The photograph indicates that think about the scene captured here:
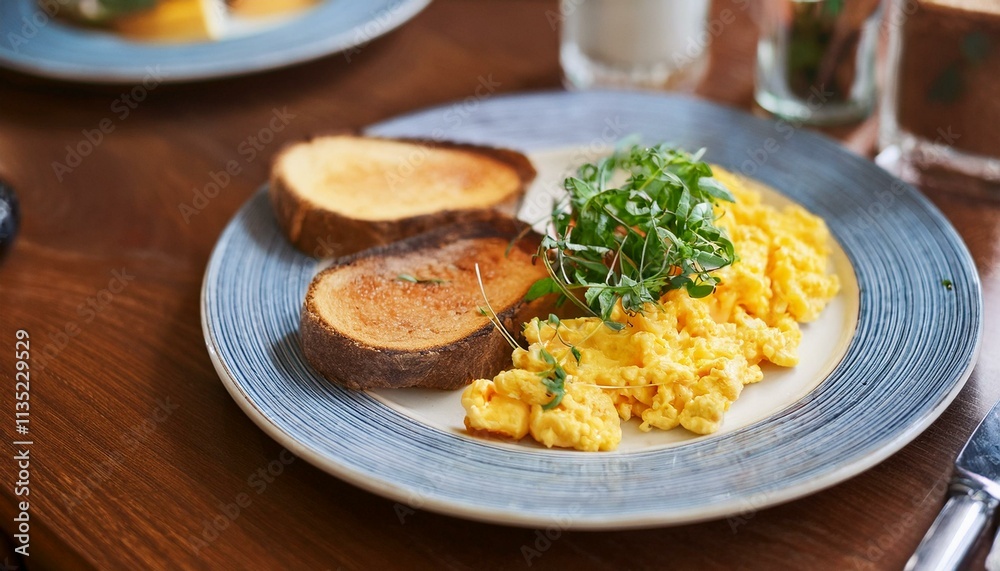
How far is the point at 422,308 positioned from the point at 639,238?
0.48 m

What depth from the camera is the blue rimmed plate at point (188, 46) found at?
291 cm

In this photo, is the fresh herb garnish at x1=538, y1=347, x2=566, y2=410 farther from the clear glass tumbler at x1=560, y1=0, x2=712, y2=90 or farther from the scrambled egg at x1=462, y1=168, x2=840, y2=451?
the clear glass tumbler at x1=560, y1=0, x2=712, y2=90

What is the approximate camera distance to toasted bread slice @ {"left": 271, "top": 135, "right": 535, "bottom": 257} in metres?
2.24

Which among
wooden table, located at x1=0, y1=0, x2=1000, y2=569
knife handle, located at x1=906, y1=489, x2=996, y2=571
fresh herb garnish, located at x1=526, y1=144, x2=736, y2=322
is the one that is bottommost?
wooden table, located at x1=0, y1=0, x2=1000, y2=569

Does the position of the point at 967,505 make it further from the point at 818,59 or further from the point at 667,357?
the point at 818,59

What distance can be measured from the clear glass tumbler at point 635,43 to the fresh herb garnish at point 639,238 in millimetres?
988

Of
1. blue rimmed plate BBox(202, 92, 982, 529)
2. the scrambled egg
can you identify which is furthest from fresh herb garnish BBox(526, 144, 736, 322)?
blue rimmed plate BBox(202, 92, 982, 529)

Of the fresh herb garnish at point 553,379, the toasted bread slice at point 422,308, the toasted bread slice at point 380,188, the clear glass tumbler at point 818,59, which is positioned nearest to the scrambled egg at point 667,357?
the fresh herb garnish at point 553,379

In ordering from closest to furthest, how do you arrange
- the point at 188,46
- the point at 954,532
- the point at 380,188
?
the point at 954,532
the point at 380,188
the point at 188,46

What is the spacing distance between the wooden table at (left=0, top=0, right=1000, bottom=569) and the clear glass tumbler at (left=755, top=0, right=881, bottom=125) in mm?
108

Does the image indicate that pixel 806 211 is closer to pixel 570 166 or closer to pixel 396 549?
pixel 570 166

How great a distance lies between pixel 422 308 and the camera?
Answer: 192 centimetres

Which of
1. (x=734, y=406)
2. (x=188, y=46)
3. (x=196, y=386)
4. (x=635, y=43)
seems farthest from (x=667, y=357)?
(x=188, y=46)

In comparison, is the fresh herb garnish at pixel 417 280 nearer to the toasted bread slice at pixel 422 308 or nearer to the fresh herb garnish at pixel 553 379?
the toasted bread slice at pixel 422 308
